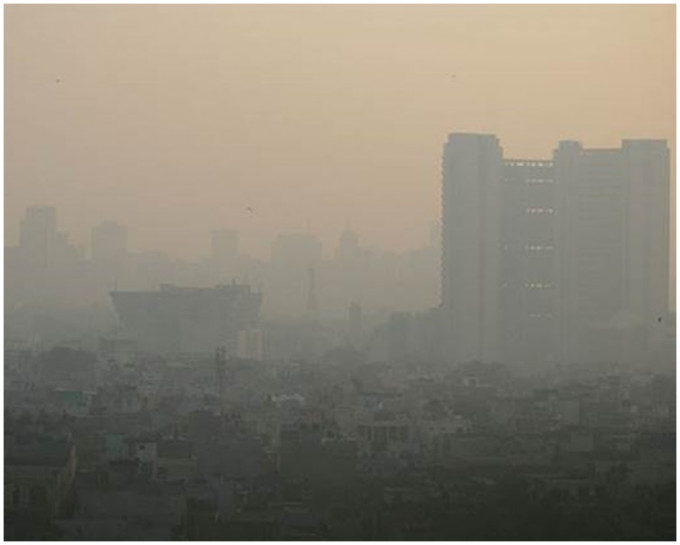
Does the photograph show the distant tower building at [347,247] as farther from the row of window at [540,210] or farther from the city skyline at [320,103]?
the row of window at [540,210]

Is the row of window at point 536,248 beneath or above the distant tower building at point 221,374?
above

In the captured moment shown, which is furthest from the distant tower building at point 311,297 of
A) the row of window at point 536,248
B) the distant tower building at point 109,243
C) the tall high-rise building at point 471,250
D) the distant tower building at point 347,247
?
the row of window at point 536,248

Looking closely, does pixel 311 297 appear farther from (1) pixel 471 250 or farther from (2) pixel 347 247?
(1) pixel 471 250

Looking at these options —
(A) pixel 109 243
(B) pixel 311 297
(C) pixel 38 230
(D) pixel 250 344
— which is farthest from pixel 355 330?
(C) pixel 38 230

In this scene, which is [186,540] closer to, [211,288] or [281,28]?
[211,288]

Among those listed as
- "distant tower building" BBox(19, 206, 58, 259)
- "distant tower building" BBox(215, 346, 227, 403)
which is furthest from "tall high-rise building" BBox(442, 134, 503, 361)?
"distant tower building" BBox(19, 206, 58, 259)

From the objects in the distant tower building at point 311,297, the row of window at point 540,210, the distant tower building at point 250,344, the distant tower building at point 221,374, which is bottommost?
the distant tower building at point 221,374

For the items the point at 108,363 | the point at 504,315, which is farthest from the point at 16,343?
the point at 504,315
